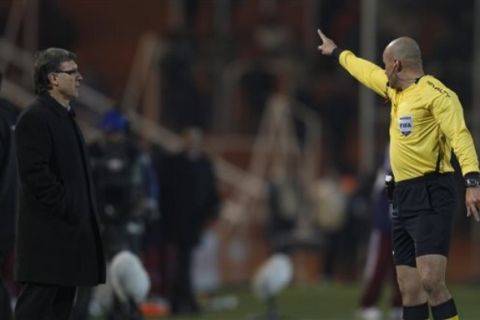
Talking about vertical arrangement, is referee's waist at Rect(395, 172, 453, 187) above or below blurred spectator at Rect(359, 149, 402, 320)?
above

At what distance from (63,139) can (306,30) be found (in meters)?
15.4

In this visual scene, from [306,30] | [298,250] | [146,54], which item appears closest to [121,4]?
[146,54]

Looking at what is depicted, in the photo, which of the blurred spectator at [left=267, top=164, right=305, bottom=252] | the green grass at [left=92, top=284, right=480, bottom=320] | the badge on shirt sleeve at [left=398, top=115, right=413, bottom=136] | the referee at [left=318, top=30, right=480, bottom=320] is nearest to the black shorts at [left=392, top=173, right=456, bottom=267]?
the referee at [left=318, top=30, right=480, bottom=320]

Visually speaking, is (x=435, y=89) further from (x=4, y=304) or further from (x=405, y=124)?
(x=4, y=304)

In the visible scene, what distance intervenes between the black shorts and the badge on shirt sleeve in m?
0.35

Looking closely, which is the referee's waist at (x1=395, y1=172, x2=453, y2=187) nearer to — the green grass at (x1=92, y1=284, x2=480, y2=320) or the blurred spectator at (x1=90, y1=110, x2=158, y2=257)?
the blurred spectator at (x1=90, y1=110, x2=158, y2=257)

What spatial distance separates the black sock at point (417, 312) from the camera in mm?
12000

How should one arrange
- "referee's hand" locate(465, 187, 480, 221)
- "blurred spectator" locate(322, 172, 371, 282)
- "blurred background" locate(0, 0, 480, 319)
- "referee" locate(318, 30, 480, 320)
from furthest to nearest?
"blurred spectator" locate(322, 172, 371, 282) < "blurred background" locate(0, 0, 480, 319) < "referee" locate(318, 30, 480, 320) < "referee's hand" locate(465, 187, 480, 221)

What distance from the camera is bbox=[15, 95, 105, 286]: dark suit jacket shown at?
35.8 feet

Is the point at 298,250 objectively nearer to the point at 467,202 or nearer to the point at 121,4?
the point at 121,4

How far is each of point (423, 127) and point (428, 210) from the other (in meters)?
0.59

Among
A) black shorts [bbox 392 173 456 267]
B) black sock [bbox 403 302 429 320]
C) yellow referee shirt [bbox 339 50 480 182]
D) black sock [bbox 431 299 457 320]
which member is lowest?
black sock [bbox 403 302 429 320]

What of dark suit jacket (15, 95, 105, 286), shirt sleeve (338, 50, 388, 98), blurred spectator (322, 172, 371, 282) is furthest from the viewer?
blurred spectator (322, 172, 371, 282)

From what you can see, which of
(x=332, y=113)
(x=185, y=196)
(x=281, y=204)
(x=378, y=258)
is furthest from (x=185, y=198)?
(x=332, y=113)
